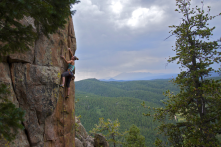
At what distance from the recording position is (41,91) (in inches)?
302

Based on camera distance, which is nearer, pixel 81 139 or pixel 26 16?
pixel 26 16

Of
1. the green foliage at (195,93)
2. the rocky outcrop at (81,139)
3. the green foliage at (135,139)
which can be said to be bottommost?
the green foliage at (135,139)

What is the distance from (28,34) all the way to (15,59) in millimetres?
3751

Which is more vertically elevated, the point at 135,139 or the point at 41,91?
the point at 41,91

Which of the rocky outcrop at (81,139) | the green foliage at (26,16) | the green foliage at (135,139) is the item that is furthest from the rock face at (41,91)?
the green foliage at (135,139)

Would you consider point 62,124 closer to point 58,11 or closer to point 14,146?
point 14,146

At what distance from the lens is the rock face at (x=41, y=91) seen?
696 centimetres

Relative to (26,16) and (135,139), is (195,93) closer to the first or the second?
(26,16)

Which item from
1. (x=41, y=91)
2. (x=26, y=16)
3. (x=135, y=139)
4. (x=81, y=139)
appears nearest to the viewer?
(x=26, y=16)

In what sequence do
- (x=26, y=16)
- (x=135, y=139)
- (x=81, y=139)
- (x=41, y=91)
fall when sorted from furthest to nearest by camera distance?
(x=135, y=139), (x=81, y=139), (x=41, y=91), (x=26, y=16)

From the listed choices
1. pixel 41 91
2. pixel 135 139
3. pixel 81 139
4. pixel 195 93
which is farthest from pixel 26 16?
pixel 135 139

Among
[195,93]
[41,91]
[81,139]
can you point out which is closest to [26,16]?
[41,91]

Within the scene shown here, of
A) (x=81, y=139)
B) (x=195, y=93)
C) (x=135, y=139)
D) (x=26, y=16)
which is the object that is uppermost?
(x=26, y=16)

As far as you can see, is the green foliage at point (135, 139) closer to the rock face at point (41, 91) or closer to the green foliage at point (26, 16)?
the rock face at point (41, 91)
